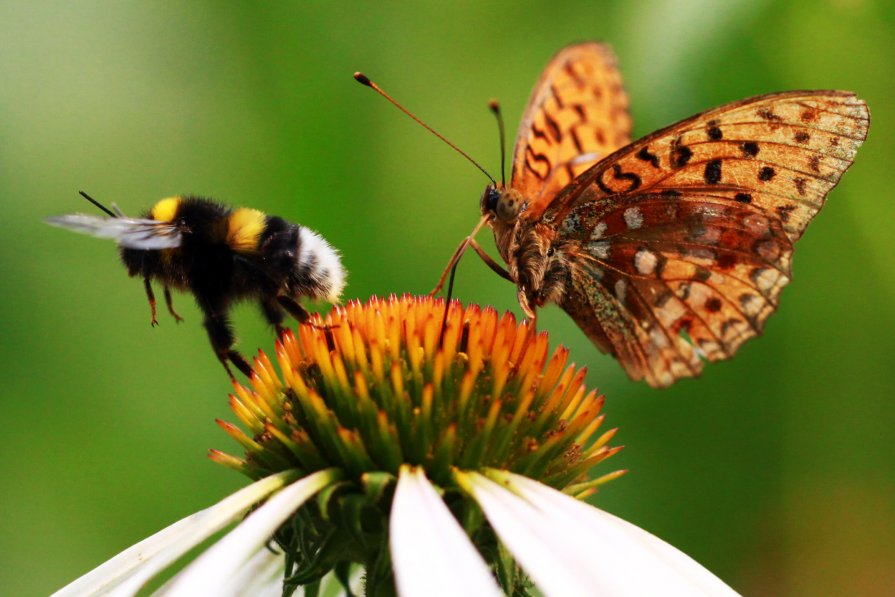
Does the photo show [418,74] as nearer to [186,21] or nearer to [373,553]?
[186,21]

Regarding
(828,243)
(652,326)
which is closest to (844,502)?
(828,243)

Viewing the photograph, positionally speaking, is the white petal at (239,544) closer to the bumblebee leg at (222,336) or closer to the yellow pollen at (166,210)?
the bumblebee leg at (222,336)

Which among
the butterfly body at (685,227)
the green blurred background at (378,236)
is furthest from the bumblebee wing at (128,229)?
the green blurred background at (378,236)

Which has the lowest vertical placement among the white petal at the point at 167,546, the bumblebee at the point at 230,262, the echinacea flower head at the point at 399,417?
the white petal at the point at 167,546

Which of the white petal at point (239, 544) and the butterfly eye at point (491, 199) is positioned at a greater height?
the butterfly eye at point (491, 199)

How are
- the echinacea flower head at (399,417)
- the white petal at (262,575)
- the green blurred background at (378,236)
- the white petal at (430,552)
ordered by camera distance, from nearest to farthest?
the white petal at (430,552) → the echinacea flower head at (399,417) → the white petal at (262,575) → the green blurred background at (378,236)

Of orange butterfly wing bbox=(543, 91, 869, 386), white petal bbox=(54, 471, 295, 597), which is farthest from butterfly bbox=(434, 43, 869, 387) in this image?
white petal bbox=(54, 471, 295, 597)

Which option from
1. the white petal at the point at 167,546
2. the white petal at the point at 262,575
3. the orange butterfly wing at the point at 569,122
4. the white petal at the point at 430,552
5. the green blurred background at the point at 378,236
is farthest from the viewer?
the green blurred background at the point at 378,236
